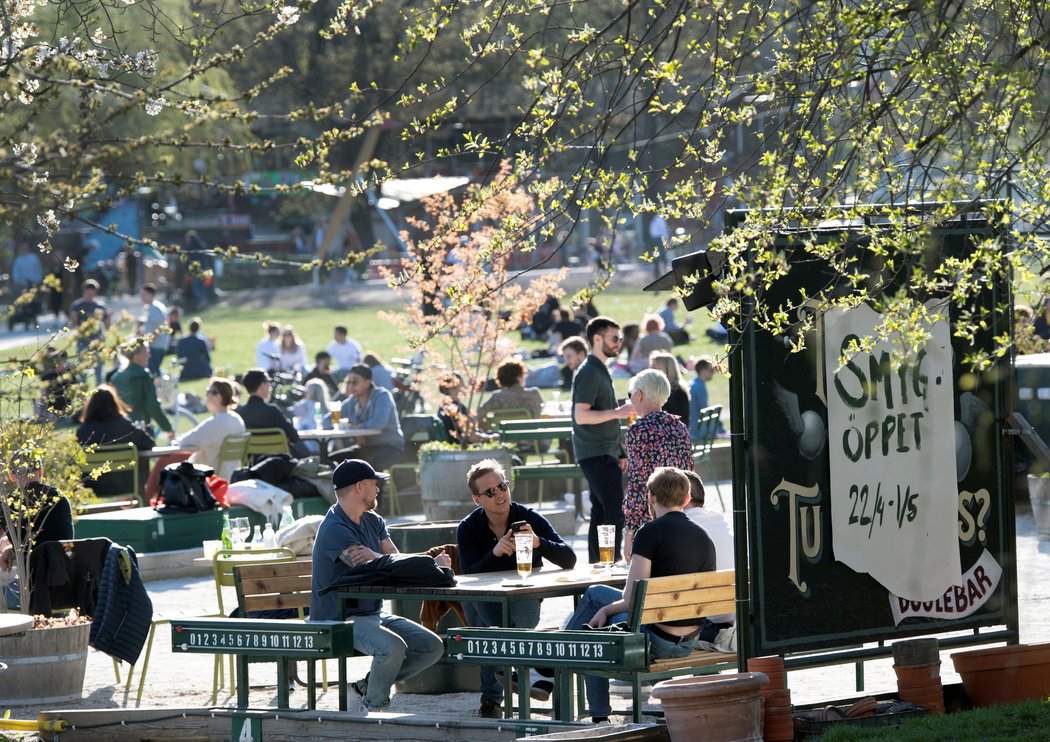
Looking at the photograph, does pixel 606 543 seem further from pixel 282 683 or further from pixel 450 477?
pixel 450 477

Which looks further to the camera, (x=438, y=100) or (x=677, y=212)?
(x=438, y=100)

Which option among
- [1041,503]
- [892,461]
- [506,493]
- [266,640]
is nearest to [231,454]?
[1041,503]

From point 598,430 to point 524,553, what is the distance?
361 centimetres

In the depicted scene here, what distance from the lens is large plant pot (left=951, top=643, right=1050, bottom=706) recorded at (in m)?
7.98

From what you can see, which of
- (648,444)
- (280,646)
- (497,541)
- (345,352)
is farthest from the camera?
(345,352)

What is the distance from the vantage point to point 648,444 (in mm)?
10766

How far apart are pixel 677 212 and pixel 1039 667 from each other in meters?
2.67

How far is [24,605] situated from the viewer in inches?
406

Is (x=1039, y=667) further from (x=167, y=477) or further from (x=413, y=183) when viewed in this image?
(x=413, y=183)

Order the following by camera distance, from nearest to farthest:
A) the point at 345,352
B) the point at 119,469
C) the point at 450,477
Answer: the point at 450,477, the point at 119,469, the point at 345,352

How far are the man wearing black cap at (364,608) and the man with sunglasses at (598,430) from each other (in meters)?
3.34

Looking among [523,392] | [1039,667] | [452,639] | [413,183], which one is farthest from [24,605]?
[413,183]

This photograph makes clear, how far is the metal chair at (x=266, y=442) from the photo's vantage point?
56.1 feet

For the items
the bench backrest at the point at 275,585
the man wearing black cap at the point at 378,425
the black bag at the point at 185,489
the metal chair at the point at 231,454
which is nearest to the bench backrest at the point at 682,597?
the bench backrest at the point at 275,585
